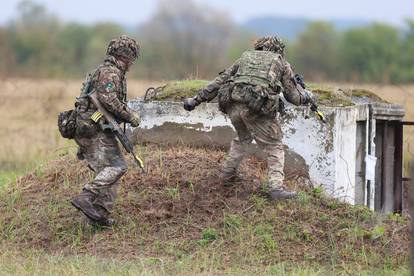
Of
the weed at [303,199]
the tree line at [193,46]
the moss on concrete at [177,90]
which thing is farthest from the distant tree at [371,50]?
the weed at [303,199]

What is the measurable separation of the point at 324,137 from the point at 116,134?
245 cm

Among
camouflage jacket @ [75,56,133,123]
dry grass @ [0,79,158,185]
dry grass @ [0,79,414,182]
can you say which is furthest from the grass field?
dry grass @ [0,79,414,182]

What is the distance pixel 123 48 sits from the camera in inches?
340

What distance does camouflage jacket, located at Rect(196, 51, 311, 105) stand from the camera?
28.7 ft

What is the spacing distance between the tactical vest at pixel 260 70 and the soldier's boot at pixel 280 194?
104 cm

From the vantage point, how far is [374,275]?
7.64 metres

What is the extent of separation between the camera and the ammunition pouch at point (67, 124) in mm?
8570

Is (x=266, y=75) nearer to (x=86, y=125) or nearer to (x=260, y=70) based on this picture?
(x=260, y=70)

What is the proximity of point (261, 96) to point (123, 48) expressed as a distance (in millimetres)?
1421

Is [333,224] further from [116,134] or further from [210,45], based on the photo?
[210,45]

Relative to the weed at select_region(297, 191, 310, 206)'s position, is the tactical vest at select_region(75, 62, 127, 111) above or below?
above

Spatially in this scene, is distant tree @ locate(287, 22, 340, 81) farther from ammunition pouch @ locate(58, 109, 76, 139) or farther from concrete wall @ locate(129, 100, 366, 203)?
ammunition pouch @ locate(58, 109, 76, 139)

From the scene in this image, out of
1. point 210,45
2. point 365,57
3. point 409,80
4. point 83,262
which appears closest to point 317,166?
point 83,262

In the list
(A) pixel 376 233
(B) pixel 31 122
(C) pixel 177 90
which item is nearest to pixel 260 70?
(A) pixel 376 233
